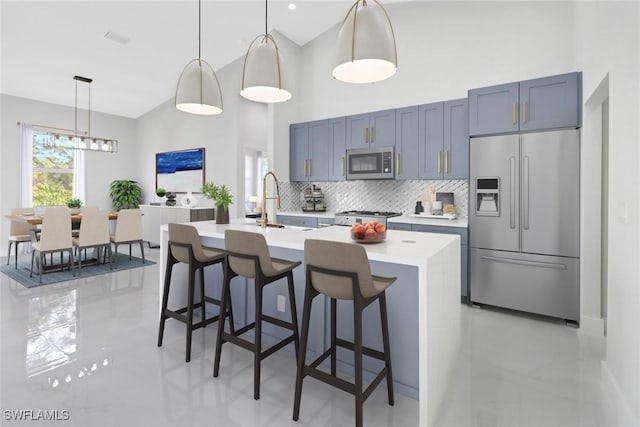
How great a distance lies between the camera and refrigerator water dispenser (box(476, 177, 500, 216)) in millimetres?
3455

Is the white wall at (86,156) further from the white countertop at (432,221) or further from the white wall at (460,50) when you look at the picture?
the white countertop at (432,221)

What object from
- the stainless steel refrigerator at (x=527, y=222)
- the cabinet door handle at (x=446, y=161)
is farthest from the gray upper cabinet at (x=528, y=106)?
the cabinet door handle at (x=446, y=161)

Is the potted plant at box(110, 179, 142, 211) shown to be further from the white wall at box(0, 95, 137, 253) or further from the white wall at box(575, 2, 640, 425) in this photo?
the white wall at box(575, 2, 640, 425)

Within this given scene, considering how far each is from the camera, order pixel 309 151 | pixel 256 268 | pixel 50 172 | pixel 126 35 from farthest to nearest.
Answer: pixel 50 172 → pixel 309 151 → pixel 126 35 → pixel 256 268

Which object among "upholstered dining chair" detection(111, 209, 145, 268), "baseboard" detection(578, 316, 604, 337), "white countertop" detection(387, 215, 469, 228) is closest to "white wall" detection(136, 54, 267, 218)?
"upholstered dining chair" detection(111, 209, 145, 268)

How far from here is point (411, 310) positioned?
2.03 metres

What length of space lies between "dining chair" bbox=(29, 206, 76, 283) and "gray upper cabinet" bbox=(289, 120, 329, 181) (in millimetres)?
3373

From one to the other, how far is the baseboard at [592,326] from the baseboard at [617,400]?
32.3 inches

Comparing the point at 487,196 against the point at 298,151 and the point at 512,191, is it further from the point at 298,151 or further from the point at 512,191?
the point at 298,151

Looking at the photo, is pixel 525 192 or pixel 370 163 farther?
pixel 370 163

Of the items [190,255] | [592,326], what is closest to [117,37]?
[190,255]

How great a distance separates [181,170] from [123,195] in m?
1.75

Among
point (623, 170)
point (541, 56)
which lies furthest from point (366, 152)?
point (623, 170)

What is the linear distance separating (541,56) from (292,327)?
3916 millimetres
